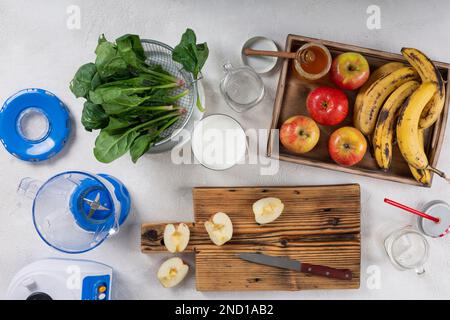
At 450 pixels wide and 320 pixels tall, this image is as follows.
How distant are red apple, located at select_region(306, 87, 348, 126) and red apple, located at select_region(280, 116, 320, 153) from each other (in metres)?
0.02

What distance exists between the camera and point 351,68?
954 millimetres

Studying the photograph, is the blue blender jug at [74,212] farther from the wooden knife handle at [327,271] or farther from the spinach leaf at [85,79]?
the wooden knife handle at [327,271]

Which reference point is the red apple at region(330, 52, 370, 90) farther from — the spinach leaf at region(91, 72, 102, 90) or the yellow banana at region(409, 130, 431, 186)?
the spinach leaf at region(91, 72, 102, 90)

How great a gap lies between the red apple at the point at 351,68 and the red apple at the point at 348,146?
0.10 m

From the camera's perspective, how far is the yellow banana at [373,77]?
3.16ft

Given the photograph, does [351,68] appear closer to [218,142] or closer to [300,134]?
[300,134]

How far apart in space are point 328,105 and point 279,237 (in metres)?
0.30

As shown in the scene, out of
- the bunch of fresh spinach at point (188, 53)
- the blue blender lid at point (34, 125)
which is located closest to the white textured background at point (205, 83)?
the blue blender lid at point (34, 125)

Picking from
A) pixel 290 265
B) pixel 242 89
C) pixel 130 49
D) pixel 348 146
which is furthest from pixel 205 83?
pixel 290 265

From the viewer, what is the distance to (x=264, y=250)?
1004mm

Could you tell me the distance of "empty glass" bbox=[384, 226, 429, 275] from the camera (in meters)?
1.00

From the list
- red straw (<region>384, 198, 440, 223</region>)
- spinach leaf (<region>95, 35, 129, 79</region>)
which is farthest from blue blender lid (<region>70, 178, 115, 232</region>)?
red straw (<region>384, 198, 440, 223</region>)

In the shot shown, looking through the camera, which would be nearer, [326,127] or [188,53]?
[188,53]
